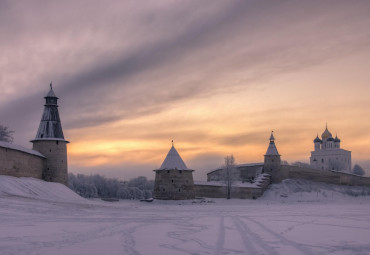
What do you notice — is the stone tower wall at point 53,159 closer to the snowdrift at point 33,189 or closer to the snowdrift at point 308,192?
the snowdrift at point 33,189

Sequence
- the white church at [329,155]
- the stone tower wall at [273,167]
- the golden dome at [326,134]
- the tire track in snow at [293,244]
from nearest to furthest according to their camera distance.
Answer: the tire track in snow at [293,244], the stone tower wall at [273,167], the white church at [329,155], the golden dome at [326,134]

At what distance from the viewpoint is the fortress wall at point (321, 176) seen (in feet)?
173

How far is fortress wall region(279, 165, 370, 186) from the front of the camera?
5288 cm

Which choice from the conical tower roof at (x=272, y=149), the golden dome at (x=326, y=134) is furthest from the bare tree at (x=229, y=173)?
the golden dome at (x=326, y=134)

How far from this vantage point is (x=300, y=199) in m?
44.0

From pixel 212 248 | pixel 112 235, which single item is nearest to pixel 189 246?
pixel 212 248

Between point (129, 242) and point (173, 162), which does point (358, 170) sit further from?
point (129, 242)

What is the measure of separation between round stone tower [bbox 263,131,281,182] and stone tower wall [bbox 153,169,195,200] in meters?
18.4

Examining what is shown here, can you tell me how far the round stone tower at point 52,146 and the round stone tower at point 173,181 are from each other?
7.71 m

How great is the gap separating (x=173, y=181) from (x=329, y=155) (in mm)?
59733

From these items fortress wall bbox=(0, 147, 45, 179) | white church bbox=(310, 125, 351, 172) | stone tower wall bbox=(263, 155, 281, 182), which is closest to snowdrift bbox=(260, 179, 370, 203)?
stone tower wall bbox=(263, 155, 281, 182)

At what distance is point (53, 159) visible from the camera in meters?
32.1

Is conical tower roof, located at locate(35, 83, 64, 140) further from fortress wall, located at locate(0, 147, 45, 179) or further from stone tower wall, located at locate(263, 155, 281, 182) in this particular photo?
stone tower wall, located at locate(263, 155, 281, 182)

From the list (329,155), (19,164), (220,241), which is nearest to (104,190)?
(19,164)
